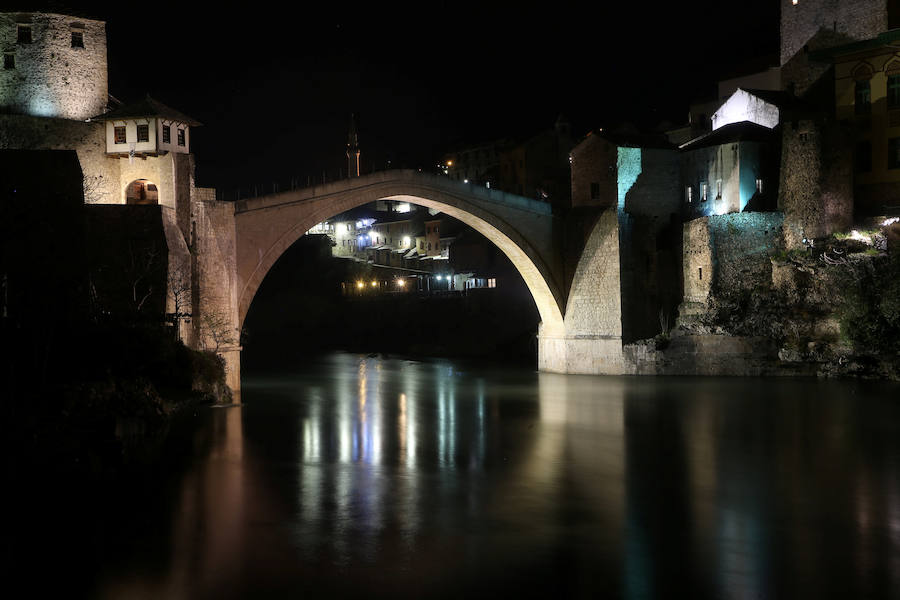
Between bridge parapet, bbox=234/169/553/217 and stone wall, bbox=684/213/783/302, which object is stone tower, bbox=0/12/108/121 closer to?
bridge parapet, bbox=234/169/553/217

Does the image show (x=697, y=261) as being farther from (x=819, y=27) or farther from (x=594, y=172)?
(x=819, y=27)

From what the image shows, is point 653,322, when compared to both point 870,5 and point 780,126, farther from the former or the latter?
point 870,5

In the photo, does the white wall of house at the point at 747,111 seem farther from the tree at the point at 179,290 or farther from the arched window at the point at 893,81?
the tree at the point at 179,290

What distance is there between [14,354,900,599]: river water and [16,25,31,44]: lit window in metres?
11.2

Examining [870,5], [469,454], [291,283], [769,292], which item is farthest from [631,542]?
[291,283]

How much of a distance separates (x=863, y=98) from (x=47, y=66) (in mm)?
25816

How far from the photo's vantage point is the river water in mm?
9023

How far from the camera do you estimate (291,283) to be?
203 ft

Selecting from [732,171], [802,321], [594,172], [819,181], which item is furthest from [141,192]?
[819,181]

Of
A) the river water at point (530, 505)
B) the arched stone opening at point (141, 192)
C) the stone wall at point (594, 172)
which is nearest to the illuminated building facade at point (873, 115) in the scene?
the stone wall at point (594, 172)

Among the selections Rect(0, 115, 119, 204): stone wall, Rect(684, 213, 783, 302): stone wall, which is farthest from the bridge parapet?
Rect(684, 213, 783, 302): stone wall

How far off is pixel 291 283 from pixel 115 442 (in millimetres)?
49601

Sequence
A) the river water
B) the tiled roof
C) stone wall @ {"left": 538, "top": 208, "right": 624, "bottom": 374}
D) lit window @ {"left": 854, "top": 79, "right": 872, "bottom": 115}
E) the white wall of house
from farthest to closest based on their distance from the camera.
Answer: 1. the white wall of house
2. lit window @ {"left": 854, "top": 79, "right": 872, "bottom": 115}
3. stone wall @ {"left": 538, "top": 208, "right": 624, "bottom": 374}
4. the tiled roof
5. the river water

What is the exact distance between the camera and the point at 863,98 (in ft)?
95.5
